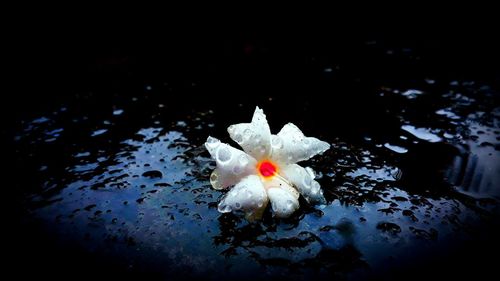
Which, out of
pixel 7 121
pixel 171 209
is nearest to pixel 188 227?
pixel 171 209

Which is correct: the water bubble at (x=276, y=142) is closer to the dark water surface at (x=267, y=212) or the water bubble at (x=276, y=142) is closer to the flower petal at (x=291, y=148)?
the flower petal at (x=291, y=148)

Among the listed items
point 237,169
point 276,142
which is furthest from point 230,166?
point 276,142

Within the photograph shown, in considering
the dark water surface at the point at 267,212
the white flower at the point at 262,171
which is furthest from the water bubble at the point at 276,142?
the dark water surface at the point at 267,212

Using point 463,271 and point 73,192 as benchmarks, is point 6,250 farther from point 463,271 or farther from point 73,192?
point 463,271

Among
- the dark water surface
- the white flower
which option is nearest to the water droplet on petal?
the white flower

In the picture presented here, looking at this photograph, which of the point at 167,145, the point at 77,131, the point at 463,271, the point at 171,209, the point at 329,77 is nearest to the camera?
the point at 463,271

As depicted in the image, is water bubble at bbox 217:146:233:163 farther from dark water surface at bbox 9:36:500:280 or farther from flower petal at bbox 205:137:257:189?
dark water surface at bbox 9:36:500:280

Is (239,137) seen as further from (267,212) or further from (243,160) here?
(267,212)
